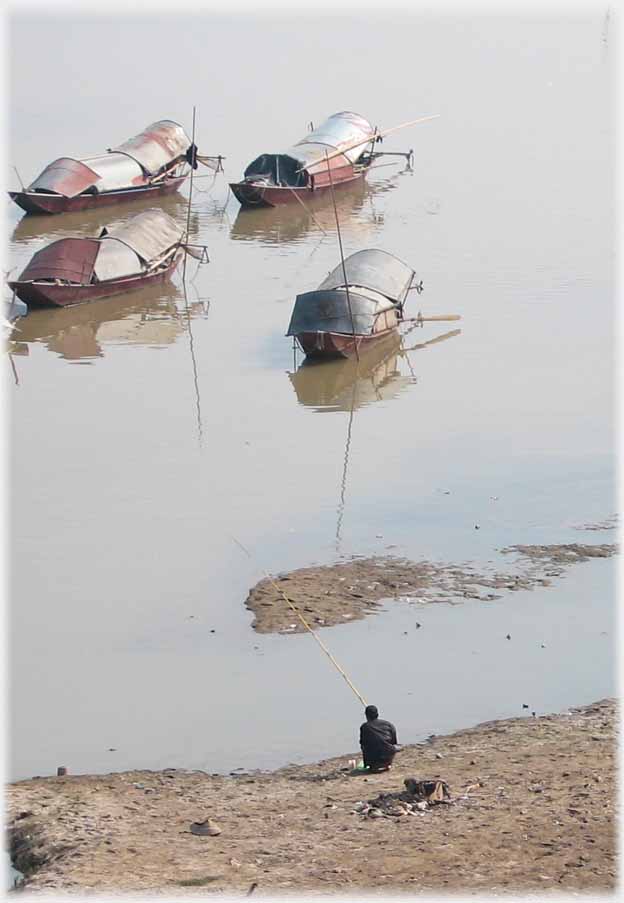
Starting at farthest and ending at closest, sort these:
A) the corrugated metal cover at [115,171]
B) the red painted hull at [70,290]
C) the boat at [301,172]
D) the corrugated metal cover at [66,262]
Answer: the boat at [301,172]
the corrugated metal cover at [115,171]
the corrugated metal cover at [66,262]
the red painted hull at [70,290]

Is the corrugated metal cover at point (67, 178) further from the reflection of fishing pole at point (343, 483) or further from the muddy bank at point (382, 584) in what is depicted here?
the muddy bank at point (382, 584)

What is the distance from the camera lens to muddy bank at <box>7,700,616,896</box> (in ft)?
27.6

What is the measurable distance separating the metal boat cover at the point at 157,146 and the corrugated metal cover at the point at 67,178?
1905 mm

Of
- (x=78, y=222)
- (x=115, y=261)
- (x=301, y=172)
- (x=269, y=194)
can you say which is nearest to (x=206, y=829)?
(x=115, y=261)

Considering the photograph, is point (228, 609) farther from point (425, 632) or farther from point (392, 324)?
point (392, 324)

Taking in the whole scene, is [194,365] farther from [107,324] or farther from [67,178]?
[67,178]

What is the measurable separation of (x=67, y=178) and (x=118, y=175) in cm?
175

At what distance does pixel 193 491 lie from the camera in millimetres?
17859

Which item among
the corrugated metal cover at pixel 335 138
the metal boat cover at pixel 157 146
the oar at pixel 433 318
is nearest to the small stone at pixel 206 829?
the oar at pixel 433 318

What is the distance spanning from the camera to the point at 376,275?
24.2 m

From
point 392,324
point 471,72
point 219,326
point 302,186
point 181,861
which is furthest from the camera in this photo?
point 471,72

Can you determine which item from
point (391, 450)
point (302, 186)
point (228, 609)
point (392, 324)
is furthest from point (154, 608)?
point (302, 186)

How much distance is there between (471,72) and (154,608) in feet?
148

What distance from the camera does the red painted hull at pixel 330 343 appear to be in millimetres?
22812
